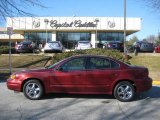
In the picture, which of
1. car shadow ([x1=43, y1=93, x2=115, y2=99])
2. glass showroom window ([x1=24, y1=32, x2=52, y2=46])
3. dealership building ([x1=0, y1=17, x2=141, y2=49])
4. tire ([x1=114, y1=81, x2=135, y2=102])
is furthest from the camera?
glass showroom window ([x1=24, y1=32, x2=52, y2=46])

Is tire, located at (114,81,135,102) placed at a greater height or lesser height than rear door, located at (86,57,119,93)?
lesser

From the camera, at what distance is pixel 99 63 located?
12102mm

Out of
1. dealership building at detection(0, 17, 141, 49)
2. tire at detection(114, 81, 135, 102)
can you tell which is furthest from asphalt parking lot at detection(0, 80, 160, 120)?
dealership building at detection(0, 17, 141, 49)

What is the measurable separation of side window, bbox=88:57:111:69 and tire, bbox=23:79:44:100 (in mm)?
1764

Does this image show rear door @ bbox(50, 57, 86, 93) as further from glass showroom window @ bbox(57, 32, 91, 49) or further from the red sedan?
glass showroom window @ bbox(57, 32, 91, 49)

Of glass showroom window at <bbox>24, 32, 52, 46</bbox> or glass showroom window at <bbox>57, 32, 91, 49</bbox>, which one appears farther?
glass showroom window at <bbox>24, 32, 52, 46</bbox>

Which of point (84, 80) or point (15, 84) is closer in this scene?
point (84, 80)

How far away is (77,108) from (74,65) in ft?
6.38

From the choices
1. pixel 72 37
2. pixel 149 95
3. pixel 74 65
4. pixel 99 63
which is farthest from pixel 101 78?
pixel 72 37

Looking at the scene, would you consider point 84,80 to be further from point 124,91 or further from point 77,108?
point 77,108

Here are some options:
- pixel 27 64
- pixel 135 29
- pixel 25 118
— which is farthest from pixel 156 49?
pixel 25 118

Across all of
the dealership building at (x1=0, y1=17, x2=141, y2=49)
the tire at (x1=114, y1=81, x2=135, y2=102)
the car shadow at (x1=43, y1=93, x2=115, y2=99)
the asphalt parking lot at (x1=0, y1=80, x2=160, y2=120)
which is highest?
the dealership building at (x1=0, y1=17, x2=141, y2=49)

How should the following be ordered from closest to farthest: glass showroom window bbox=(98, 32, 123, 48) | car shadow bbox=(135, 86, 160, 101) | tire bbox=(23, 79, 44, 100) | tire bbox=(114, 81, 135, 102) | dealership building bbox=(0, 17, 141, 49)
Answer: tire bbox=(114, 81, 135, 102) < tire bbox=(23, 79, 44, 100) < car shadow bbox=(135, 86, 160, 101) < dealership building bbox=(0, 17, 141, 49) < glass showroom window bbox=(98, 32, 123, 48)

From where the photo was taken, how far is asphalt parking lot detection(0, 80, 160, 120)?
9.42m
